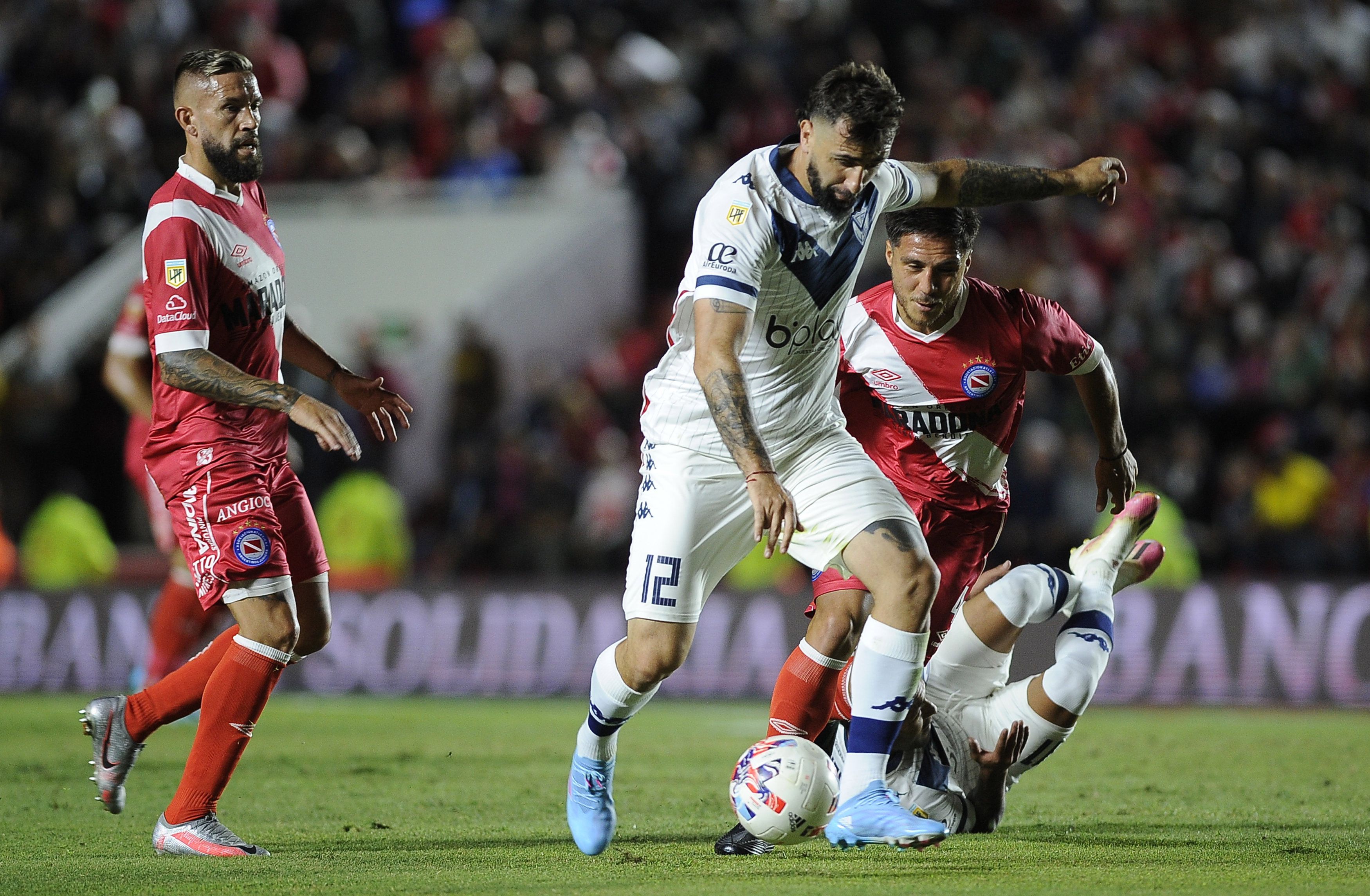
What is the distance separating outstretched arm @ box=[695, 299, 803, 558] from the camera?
4.95 meters

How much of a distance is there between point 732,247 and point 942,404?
1.58 metres

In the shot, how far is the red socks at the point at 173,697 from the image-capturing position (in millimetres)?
6141

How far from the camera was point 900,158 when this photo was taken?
15.6m

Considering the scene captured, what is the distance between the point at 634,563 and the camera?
5.58 m

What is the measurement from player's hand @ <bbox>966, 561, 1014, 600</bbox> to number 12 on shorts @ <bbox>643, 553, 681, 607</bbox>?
1.51 meters

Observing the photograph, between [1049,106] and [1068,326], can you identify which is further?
[1049,106]

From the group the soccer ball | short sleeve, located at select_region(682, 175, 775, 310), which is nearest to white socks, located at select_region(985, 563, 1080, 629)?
the soccer ball

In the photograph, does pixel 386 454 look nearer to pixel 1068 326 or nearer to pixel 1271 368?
pixel 1271 368

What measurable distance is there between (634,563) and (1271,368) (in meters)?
9.92

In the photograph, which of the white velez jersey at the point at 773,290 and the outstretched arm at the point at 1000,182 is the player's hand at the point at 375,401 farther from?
A: the outstretched arm at the point at 1000,182

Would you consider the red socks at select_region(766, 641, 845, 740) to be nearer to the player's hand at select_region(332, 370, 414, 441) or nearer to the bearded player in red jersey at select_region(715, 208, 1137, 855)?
the bearded player in red jersey at select_region(715, 208, 1137, 855)

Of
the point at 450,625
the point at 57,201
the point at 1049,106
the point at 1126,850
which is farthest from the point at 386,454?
the point at 1126,850


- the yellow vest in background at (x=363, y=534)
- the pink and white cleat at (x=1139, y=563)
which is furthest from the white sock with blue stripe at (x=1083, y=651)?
the yellow vest in background at (x=363, y=534)

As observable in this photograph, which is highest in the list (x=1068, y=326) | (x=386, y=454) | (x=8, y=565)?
(x=1068, y=326)
